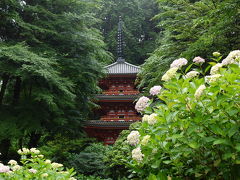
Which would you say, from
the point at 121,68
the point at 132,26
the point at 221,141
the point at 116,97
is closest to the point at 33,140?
the point at 116,97

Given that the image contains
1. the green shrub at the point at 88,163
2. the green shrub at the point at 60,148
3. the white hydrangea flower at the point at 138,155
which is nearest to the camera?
the white hydrangea flower at the point at 138,155

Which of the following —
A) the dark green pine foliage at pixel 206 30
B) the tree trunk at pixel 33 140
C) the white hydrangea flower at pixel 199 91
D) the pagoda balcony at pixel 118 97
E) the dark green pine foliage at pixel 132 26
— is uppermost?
the dark green pine foliage at pixel 132 26

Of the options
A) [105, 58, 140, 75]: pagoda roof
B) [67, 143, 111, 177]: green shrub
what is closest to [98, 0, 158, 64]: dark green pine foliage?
[105, 58, 140, 75]: pagoda roof

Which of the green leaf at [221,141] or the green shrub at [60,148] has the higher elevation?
the green leaf at [221,141]

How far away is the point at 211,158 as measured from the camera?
1634mm

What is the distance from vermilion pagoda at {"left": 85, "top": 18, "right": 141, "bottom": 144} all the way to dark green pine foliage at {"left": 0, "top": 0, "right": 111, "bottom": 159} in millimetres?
3013

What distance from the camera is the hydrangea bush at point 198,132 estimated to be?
150 cm

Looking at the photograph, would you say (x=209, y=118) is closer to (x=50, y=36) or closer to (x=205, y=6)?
(x=205, y=6)

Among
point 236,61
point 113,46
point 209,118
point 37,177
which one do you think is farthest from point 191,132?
point 113,46

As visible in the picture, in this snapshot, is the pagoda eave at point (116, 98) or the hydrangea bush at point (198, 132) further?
the pagoda eave at point (116, 98)

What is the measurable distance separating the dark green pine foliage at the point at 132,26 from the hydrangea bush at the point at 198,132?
20643 mm

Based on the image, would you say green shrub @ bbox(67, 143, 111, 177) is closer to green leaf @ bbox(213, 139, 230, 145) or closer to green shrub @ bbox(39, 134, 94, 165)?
green shrub @ bbox(39, 134, 94, 165)

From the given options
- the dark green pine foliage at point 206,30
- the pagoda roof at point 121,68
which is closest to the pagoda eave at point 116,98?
the pagoda roof at point 121,68

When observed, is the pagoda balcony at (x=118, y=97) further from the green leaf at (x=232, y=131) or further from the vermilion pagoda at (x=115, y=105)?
the green leaf at (x=232, y=131)
